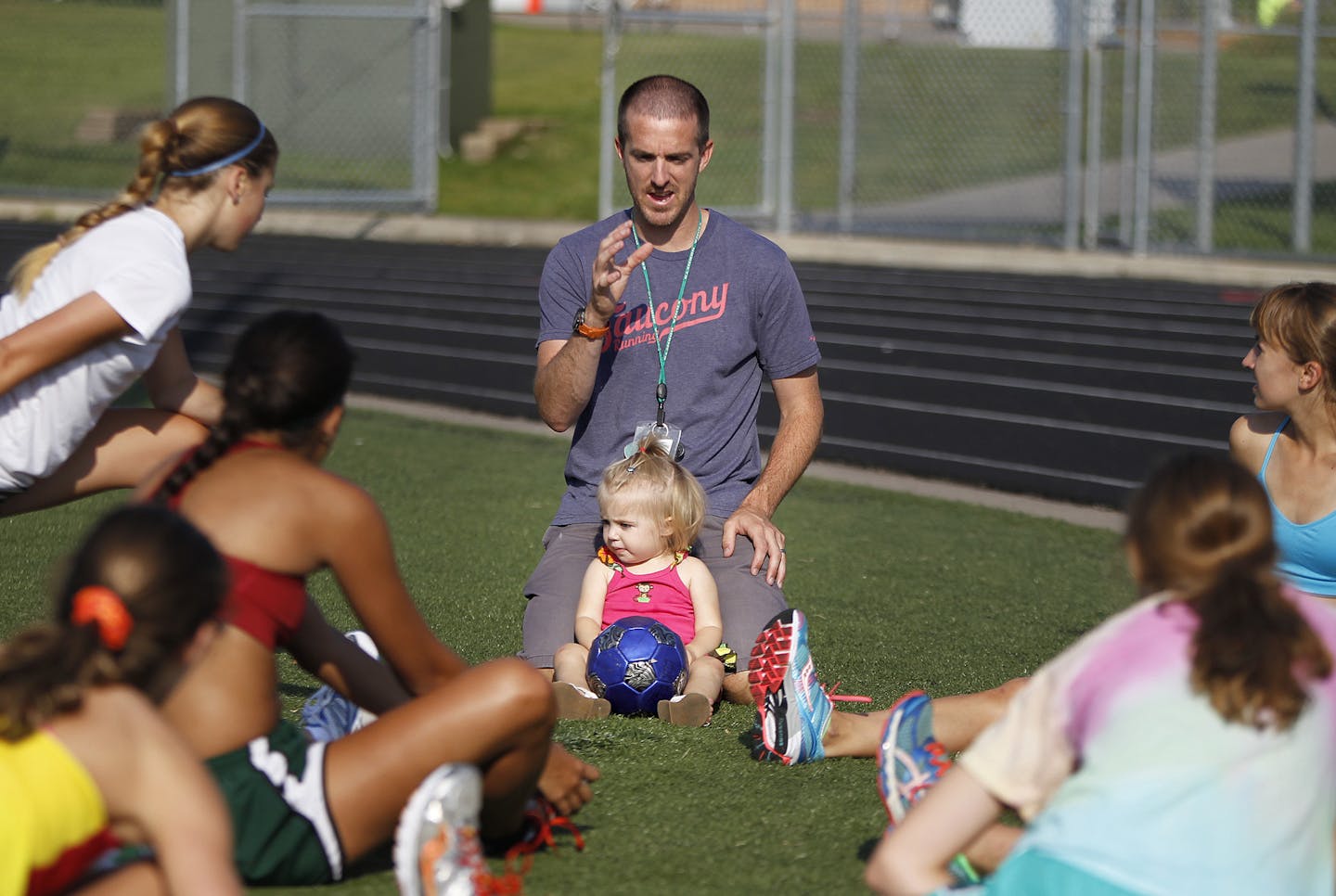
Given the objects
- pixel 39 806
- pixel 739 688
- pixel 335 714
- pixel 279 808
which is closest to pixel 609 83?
pixel 739 688

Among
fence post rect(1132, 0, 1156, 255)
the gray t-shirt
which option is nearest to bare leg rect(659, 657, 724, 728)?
the gray t-shirt

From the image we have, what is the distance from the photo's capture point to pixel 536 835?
3.43 meters

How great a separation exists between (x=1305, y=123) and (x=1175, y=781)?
440 inches

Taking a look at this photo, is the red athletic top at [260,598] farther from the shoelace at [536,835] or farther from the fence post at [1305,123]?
the fence post at [1305,123]

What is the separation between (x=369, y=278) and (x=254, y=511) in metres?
11.1

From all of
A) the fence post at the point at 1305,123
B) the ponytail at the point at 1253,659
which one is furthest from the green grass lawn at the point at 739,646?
the fence post at the point at 1305,123

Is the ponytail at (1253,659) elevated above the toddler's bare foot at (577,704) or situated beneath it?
elevated above

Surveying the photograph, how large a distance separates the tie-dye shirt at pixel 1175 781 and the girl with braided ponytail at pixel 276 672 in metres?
1.03

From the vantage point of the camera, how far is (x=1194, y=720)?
2316 mm

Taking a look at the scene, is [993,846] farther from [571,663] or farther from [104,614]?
[571,663]

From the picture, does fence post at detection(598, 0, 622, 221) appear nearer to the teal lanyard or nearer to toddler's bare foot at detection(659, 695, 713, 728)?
the teal lanyard

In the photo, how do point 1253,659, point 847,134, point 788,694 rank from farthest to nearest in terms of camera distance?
1. point 847,134
2. point 788,694
3. point 1253,659

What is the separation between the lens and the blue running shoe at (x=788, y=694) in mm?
3961

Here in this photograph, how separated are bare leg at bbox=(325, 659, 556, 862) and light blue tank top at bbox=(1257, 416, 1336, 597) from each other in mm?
1997
